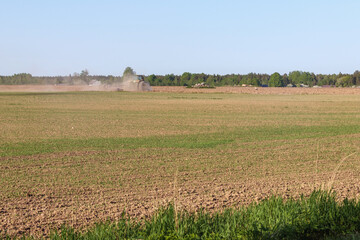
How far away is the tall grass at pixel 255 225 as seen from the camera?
6602 millimetres

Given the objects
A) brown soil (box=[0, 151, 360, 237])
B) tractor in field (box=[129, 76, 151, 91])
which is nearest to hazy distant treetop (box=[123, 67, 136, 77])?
tractor in field (box=[129, 76, 151, 91])

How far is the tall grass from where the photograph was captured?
6.60 m

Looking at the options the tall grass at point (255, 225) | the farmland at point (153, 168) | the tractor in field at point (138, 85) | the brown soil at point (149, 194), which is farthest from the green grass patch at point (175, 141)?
the tractor in field at point (138, 85)

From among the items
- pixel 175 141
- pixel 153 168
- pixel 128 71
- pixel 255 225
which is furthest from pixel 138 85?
pixel 255 225

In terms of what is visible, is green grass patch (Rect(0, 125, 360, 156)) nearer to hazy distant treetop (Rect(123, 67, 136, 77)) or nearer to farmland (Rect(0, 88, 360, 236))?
farmland (Rect(0, 88, 360, 236))

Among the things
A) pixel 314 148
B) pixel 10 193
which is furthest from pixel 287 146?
pixel 10 193

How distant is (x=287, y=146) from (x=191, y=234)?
503 inches

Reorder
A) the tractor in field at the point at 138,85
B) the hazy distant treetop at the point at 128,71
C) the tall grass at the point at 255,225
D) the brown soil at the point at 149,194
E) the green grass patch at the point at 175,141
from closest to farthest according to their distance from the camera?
the tall grass at the point at 255,225
the brown soil at the point at 149,194
the green grass patch at the point at 175,141
the tractor in field at the point at 138,85
the hazy distant treetop at the point at 128,71

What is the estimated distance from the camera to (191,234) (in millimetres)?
6461

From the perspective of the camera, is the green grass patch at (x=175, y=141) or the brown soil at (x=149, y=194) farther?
the green grass patch at (x=175, y=141)

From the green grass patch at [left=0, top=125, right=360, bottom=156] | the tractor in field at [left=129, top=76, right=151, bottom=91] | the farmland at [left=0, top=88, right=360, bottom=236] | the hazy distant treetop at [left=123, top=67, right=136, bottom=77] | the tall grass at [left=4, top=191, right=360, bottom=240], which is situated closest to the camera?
the tall grass at [left=4, top=191, right=360, bottom=240]

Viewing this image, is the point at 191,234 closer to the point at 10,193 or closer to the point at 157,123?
the point at 10,193

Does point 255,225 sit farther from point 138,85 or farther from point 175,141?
point 138,85

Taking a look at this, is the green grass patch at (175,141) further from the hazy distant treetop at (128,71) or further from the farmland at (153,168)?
the hazy distant treetop at (128,71)
